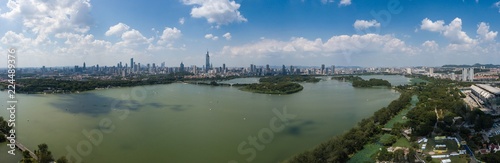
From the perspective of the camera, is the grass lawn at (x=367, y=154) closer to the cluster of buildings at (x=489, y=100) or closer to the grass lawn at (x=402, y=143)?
the grass lawn at (x=402, y=143)

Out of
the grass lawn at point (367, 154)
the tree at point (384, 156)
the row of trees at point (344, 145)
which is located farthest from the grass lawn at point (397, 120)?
the tree at point (384, 156)

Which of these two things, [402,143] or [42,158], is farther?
[402,143]

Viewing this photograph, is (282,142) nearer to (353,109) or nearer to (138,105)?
(353,109)

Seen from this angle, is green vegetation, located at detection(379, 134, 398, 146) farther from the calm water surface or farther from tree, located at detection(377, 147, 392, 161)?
the calm water surface

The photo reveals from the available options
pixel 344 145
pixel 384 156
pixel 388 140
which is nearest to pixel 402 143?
pixel 388 140

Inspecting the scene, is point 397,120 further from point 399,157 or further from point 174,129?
point 174,129

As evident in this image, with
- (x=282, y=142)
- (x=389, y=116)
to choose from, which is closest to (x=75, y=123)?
(x=282, y=142)

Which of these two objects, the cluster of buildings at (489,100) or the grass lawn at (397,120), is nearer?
the grass lawn at (397,120)

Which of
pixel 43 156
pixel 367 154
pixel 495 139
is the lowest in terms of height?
pixel 367 154

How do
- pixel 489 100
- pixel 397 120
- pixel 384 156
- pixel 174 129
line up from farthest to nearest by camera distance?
pixel 489 100 < pixel 397 120 < pixel 174 129 < pixel 384 156
